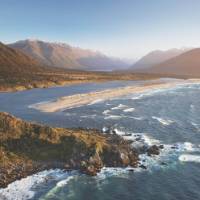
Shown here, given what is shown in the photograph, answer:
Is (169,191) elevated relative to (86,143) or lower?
lower

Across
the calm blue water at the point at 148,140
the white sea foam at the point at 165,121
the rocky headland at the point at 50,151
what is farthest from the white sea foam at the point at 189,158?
the white sea foam at the point at 165,121

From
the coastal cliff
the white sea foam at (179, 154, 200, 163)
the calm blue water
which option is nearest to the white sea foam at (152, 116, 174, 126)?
the calm blue water

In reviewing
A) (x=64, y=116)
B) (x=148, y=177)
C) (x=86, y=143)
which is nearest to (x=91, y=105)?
(x=64, y=116)

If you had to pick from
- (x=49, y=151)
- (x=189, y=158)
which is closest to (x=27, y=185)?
(x=49, y=151)

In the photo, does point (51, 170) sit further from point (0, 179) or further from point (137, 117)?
point (137, 117)

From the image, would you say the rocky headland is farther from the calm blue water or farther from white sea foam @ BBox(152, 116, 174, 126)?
white sea foam @ BBox(152, 116, 174, 126)

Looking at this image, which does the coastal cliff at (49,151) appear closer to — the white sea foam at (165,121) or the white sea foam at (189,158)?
the white sea foam at (189,158)
